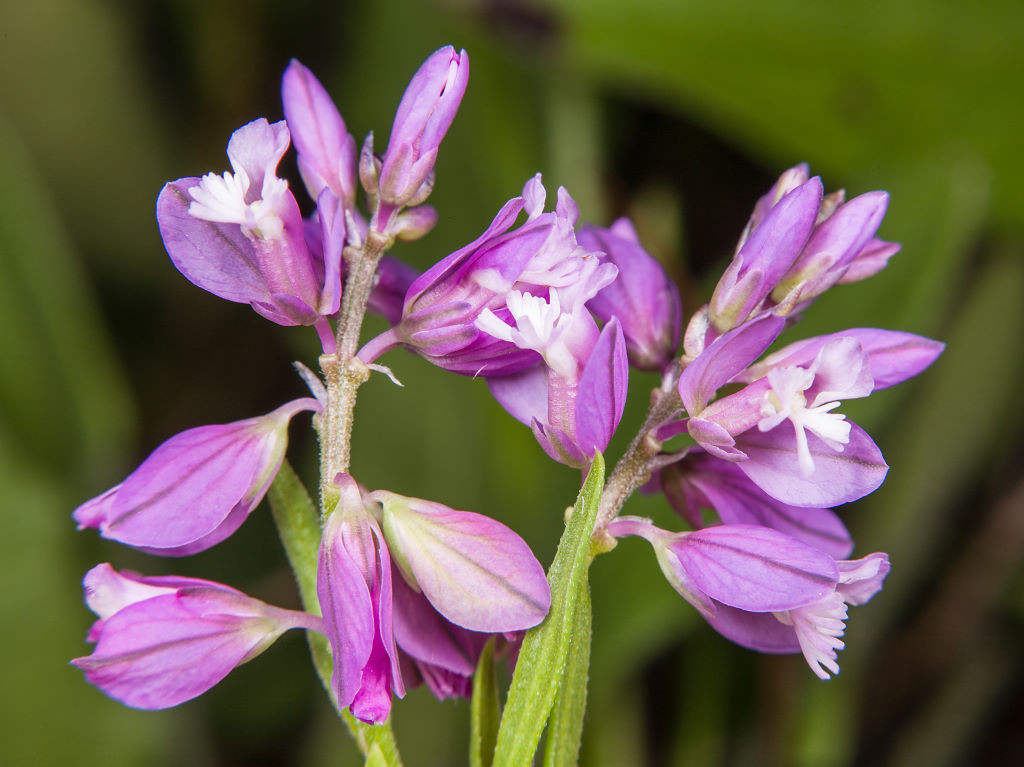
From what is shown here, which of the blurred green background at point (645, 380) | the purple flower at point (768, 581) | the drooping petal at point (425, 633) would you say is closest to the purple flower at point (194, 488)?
the drooping petal at point (425, 633)

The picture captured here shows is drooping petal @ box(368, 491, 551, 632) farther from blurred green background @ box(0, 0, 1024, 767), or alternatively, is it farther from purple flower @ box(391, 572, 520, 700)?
blurred green background @ box(0, 0, 1024, 767)

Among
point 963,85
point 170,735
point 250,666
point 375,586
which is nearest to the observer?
point 375,586

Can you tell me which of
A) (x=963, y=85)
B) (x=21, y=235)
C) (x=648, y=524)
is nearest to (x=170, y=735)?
(x=21, y=235)

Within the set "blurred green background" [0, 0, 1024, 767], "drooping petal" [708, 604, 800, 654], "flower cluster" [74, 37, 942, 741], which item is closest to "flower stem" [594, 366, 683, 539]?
"flower cluster" [74, 37, 942, 741]

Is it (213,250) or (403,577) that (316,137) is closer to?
(213,250)

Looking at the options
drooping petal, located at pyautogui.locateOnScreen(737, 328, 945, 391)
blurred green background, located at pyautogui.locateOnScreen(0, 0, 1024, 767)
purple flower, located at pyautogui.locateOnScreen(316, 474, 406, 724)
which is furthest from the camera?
blurred green background, located at pyautogui.locateOnScreen(0, 0, 1024, 767)

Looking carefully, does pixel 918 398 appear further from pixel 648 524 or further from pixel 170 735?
pixel 170 735
